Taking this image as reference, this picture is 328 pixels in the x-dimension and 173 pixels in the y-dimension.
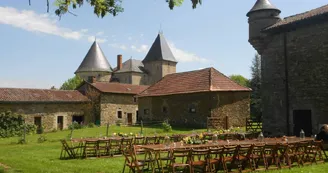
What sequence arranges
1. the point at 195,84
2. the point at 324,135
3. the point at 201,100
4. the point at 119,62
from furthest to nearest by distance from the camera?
1. the point at 119,62
2. the point at 195,84
3. the point at 201,100
4. the point at 324,135

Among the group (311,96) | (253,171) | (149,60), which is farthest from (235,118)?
(149,60)

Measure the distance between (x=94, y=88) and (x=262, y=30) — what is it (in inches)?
810

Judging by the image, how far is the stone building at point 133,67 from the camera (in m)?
51.7

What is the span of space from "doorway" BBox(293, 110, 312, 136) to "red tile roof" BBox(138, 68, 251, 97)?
28.6ft

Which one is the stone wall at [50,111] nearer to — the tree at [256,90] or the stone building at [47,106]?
the stone building at [47,106]

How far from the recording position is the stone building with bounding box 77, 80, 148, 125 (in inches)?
1324

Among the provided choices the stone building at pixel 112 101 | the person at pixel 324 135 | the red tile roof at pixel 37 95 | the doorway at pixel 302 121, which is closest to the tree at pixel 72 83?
the stone building at pixel 112 101

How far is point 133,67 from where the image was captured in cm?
5278

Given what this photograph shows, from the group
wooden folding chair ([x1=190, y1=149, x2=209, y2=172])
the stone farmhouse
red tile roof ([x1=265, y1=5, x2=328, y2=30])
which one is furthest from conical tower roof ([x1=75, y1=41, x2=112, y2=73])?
wooden folding chair ([x1=190, y1=149, x2=209, y2=172])

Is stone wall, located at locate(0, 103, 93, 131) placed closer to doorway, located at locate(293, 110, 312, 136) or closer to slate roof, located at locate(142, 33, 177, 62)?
slate roof, located at locate(142, 33, 177, 62)

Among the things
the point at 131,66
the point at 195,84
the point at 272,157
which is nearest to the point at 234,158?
the point at 272,157

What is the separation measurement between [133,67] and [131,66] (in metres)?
0.36

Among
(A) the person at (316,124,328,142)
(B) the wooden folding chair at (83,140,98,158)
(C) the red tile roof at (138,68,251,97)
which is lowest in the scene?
(B) the wooden folding chair at (83,140,98,158)

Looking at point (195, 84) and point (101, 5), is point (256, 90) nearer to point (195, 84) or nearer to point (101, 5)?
point (195, 84)
